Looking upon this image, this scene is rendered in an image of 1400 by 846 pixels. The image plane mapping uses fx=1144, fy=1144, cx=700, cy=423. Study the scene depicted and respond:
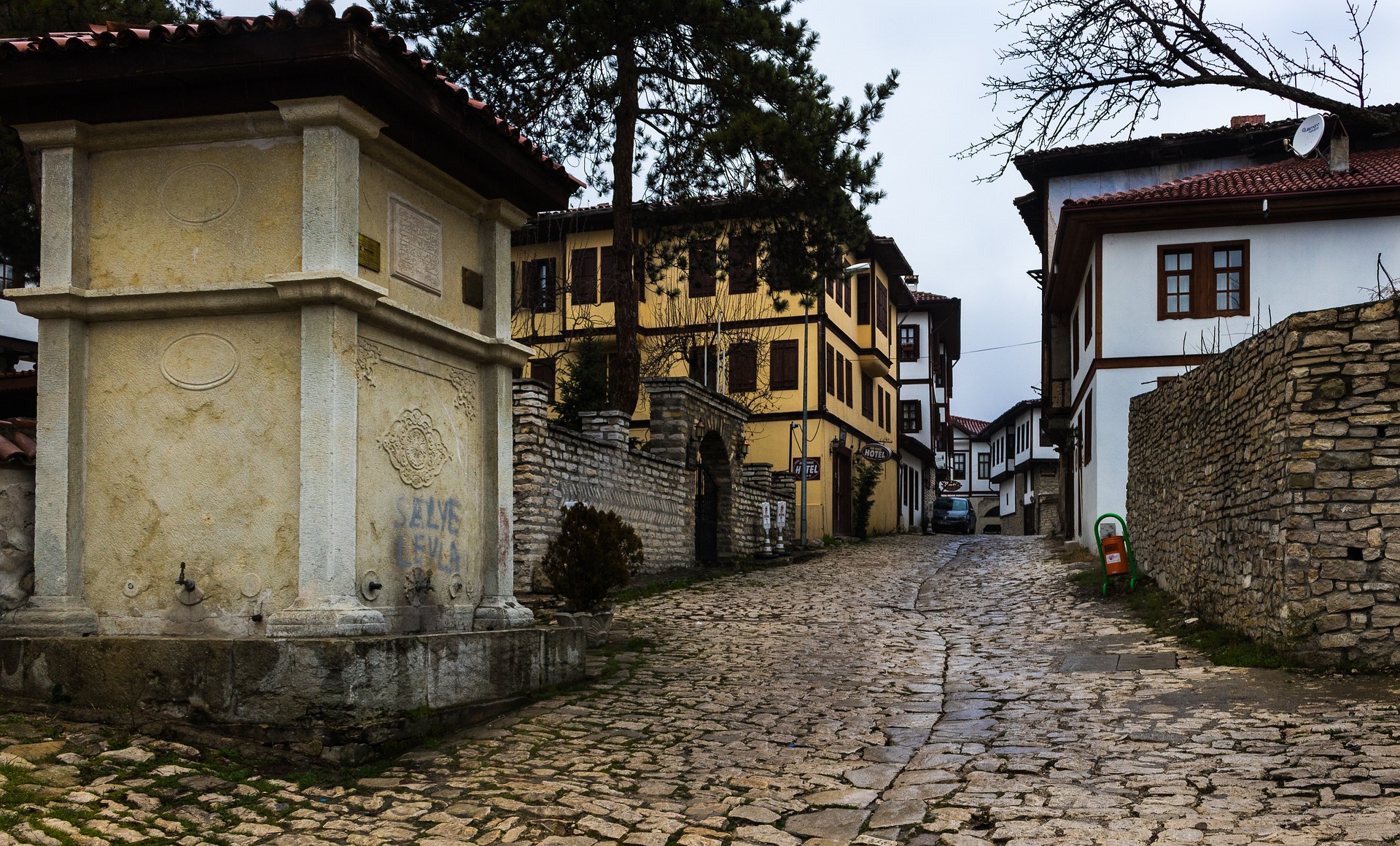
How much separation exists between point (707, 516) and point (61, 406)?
52.9 ft

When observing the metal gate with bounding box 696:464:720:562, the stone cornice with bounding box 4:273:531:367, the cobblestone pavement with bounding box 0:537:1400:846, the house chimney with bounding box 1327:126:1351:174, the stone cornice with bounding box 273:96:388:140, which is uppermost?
the house chimney with bounding box 1327:126:1351:174

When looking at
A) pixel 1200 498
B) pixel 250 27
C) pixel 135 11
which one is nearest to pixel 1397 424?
pixel 1200 498

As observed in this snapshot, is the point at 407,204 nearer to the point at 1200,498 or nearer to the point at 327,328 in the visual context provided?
the point at 327,328

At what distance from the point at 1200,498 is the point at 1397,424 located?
3.24 meters

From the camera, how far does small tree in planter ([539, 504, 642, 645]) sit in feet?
35.5

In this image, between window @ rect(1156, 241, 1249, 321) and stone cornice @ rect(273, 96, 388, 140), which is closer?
stone cornice @ rect(273, 96, 388, 140)

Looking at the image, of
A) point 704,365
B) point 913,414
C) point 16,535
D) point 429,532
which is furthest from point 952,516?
point 16,535

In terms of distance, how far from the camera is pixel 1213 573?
11.0 m

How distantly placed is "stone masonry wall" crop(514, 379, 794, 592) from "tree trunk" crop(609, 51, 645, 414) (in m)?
1.00

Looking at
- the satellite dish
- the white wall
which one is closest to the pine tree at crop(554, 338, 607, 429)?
the white wall

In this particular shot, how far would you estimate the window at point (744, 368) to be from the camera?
31.7 meters

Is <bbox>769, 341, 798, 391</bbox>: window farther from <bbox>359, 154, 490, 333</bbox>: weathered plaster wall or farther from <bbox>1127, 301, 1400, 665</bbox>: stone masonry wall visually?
<bbox>359, 154, 490, 333</bbox>: weathered plaster wall

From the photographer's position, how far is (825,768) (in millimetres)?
6512

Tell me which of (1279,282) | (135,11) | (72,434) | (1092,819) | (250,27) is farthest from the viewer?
(1279,282)
